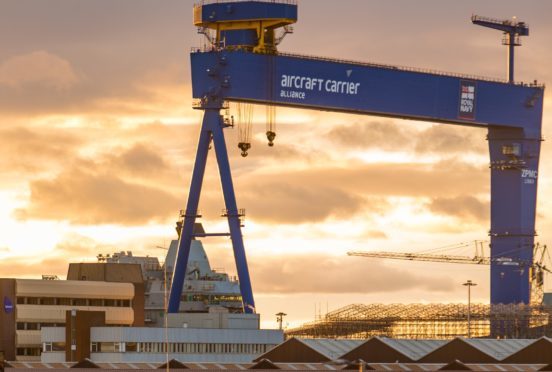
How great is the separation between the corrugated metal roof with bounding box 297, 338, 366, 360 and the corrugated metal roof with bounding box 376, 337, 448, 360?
2.96 m

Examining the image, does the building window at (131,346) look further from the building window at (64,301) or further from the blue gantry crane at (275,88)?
the building window at (64,301)

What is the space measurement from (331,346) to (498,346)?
46.9 feet

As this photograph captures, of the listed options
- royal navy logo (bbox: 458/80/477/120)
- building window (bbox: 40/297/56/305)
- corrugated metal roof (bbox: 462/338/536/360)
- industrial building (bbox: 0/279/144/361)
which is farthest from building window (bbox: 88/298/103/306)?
corrugated metal roof (bbox: 462/338/536/360)

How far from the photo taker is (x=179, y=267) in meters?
160

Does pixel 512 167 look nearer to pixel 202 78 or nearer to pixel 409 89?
pixel 409 89

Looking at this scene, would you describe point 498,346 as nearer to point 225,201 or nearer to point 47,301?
point 225,201

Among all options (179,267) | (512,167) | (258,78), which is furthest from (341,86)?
(512,167)

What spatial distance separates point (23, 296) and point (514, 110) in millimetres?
54213

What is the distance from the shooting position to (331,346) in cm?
14762

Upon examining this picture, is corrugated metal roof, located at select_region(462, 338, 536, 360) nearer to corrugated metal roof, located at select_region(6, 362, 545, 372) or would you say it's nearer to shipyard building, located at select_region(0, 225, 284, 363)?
corrugated metal roof, located at select_region(6, 362, 545, 372)

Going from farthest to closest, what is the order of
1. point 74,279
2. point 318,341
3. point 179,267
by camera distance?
point 74,279
point 179,267
point 318,341

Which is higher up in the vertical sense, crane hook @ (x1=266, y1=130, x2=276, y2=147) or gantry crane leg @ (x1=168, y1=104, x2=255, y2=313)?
crane hook @ (x1=266, y1=130, x2=276, y2=147)

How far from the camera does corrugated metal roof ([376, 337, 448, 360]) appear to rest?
146000mm

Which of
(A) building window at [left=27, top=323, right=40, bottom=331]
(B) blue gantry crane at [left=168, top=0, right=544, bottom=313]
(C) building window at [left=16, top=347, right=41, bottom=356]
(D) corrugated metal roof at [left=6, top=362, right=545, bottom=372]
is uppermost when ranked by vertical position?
(B) blue gantry crane at [left=168, top=0, right=544, bottom=313]
